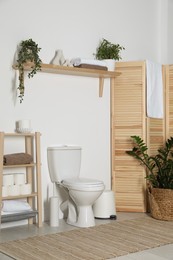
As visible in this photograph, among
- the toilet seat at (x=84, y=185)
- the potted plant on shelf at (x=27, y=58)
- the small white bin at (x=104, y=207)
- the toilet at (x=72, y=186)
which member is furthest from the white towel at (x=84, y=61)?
the small white bin at (x=104, y=207)

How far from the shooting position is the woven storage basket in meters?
3.97

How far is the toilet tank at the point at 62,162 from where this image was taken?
395 centimetres

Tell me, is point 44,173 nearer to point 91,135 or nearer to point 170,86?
point 91,135

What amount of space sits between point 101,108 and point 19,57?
116 cm

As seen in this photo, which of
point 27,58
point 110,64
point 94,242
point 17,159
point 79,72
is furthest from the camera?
point 110,64

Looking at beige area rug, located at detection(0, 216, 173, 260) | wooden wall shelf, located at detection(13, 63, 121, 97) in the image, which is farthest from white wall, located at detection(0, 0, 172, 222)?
beige area rug, located at detection(0, 216, 173, 260)

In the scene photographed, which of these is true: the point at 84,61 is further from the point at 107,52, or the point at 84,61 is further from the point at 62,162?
the point at 62,162

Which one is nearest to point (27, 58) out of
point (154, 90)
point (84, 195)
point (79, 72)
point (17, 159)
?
point (79, 72)

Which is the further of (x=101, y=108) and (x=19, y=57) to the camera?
(x=101, y=108)

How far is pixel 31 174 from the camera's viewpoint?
3.88 meters

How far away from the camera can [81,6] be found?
14.1 ft

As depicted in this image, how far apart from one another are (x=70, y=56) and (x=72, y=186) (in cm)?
138

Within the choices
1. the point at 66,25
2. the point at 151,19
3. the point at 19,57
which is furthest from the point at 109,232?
the point at 151,19

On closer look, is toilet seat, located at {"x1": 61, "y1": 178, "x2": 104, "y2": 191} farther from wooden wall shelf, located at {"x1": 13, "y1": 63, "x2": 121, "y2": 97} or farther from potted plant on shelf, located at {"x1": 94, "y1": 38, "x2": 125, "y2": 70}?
potted plant on shelf, located at {"x1": 94, "y1": 38, "x2": 125, "y2": 70}
